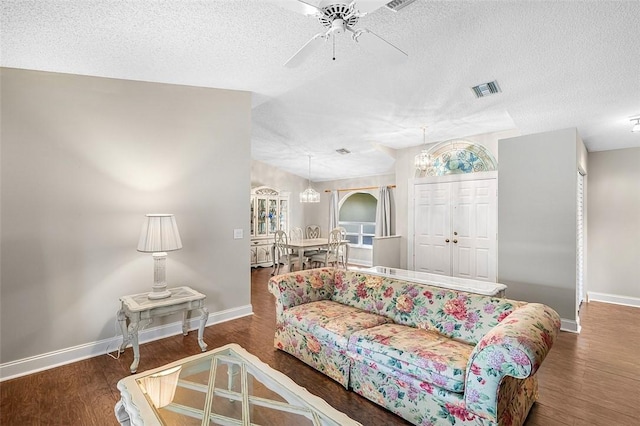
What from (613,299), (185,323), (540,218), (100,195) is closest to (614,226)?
(613,299)

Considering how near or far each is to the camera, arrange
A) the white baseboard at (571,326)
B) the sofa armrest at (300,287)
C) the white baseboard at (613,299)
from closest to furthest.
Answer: the sofa armrest at (300,287) < the white baseboard at (571,326) < the white baseboard at (613,299)

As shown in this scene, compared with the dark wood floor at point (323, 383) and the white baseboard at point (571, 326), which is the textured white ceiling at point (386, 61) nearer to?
the white baseboard at point (571, 326)

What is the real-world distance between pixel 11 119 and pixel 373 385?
356 cm

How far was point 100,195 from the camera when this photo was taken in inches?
115

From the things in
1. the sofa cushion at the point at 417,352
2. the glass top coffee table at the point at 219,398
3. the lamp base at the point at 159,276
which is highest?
the lamp base at the point at 159,276

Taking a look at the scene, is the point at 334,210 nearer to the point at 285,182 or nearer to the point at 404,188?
the point at 285,182

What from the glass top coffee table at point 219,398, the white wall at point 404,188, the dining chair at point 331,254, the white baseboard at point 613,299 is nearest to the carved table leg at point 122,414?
the glass top coffee table at point 219,398

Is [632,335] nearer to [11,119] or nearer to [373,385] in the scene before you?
[373,385]

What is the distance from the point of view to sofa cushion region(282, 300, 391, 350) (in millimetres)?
2326

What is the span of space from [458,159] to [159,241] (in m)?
4.91

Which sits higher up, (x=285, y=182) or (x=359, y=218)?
(x=285, y=182)

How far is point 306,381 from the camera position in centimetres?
242

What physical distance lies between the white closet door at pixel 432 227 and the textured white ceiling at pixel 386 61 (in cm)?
156

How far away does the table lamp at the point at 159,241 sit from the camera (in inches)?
109
